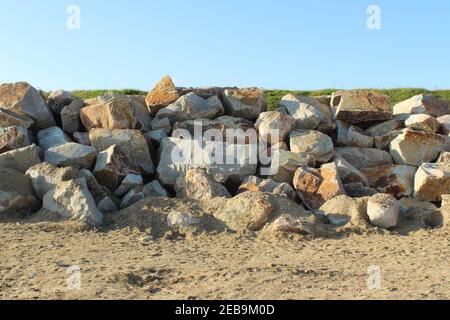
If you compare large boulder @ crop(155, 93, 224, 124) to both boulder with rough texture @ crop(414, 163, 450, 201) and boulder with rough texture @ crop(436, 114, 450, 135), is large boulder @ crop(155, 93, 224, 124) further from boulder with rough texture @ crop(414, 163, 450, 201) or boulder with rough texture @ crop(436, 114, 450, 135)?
boulder with rough texture @ crop(436, 114, 450, 135)

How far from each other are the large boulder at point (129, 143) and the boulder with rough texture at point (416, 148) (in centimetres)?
393

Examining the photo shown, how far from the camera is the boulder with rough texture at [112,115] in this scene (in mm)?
8750

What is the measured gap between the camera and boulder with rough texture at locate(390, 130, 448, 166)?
8.85m

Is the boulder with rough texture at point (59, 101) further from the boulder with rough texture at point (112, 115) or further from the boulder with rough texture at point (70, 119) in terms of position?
the boulder with rough texture at point (112, 115)

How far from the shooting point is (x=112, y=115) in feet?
28.8

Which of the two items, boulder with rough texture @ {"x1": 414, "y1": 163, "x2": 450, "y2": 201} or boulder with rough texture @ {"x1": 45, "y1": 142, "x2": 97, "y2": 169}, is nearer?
boulder with rough texture @ {"x1": 414, "y1": 163, "x2": 450, "y2": 201}

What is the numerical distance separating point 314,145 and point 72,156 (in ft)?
12.0

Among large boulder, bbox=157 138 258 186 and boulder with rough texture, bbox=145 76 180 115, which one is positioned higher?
boulder with rough texture, bbox=145 76 180 115

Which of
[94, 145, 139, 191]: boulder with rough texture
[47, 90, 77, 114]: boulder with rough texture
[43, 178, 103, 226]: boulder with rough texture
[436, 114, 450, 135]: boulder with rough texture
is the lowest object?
[43, 178, 103, 226]: boulder with rough texture

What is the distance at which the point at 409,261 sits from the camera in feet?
18.7

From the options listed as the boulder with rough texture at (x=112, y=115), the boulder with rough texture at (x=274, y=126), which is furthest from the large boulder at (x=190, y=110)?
the boulder with rough texture at (x=274, y=126)

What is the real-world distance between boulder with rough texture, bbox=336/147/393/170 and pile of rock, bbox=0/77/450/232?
0.02 m

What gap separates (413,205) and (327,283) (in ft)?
11.9

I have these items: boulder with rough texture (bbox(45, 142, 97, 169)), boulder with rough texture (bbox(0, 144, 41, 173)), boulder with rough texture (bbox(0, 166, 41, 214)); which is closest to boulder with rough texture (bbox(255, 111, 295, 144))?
boulder with rough texture (bbox(45, 142, 97, 169))
